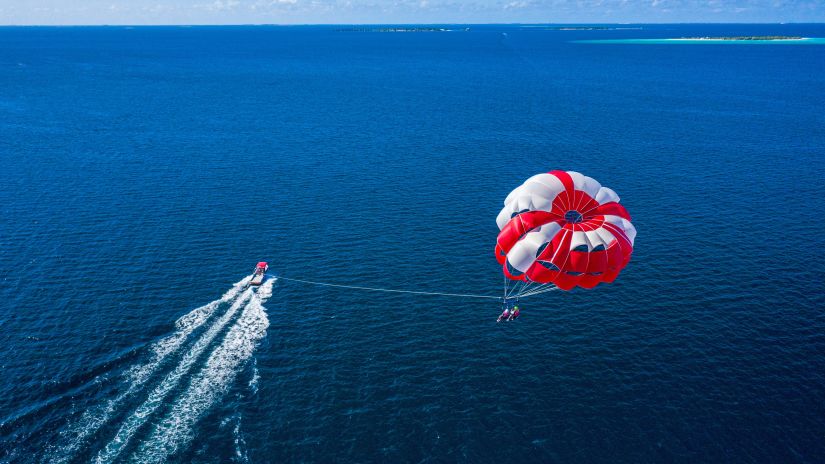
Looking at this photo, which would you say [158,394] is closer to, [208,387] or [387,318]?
[208,387]

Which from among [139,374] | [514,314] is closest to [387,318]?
[514,314]

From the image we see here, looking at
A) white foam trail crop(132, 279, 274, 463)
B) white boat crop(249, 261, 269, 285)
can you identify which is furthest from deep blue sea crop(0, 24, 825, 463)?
white boat crop(249, 261, 269, 285)

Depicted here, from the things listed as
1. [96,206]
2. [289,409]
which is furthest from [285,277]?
[96,206]

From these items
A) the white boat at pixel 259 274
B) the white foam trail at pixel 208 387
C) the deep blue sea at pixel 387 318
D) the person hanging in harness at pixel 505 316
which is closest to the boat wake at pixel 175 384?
the white foam trail at pixel 208 387

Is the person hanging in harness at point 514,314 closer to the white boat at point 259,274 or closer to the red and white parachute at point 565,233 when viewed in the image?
the red and white parachute at point 565,233

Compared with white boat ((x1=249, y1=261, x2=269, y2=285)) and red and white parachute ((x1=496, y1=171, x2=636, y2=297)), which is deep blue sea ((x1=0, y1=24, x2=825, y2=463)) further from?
red and white parachute ((x1=496, y1=171, x2=636, y2=297))

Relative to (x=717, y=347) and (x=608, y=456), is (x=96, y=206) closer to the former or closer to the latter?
(x=608, y=456)
